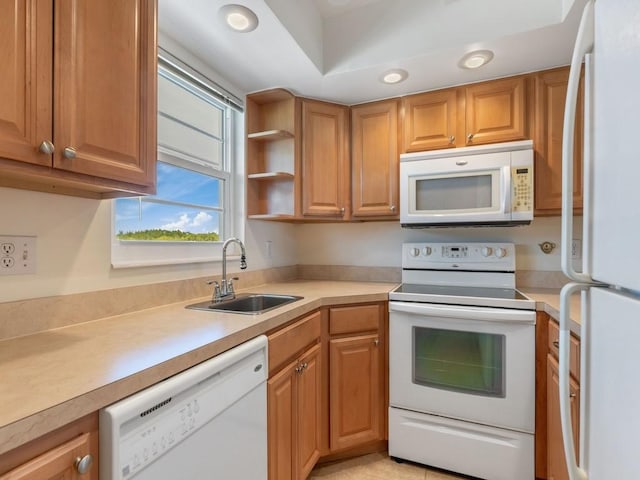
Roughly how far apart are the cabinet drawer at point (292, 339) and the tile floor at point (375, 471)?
74 cm

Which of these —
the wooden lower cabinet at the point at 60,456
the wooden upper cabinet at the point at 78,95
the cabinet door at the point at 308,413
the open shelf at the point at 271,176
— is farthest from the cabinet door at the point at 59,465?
the open shelf at the point at 271,176

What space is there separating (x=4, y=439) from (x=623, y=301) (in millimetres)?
1064

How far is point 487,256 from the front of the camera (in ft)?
7.02

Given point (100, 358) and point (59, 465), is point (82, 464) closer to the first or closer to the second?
point (59, 465)

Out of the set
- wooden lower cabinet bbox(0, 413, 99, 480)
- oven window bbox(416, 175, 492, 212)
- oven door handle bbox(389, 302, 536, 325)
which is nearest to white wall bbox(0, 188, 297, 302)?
wooden lower cabinet bbox(0, 413, 99, 480)

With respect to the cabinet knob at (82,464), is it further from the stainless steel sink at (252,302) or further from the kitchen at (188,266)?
the stainless steel sink at (252,302)

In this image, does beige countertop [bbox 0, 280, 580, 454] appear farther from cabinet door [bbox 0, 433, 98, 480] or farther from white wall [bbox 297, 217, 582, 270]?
white wall [bbox 297, 217, 582, 270]

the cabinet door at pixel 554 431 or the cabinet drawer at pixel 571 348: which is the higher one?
the cabinet drawer at pixel 571 348

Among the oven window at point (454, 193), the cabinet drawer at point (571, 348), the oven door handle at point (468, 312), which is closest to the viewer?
the cabinet drawer at point (571, 348)

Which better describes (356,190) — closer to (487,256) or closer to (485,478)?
(487,256)

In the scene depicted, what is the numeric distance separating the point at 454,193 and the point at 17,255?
6.70 ft

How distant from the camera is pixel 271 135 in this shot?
2.12 meters

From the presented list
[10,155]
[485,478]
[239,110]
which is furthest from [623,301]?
[239,110]

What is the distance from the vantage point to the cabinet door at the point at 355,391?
70.7 inches
